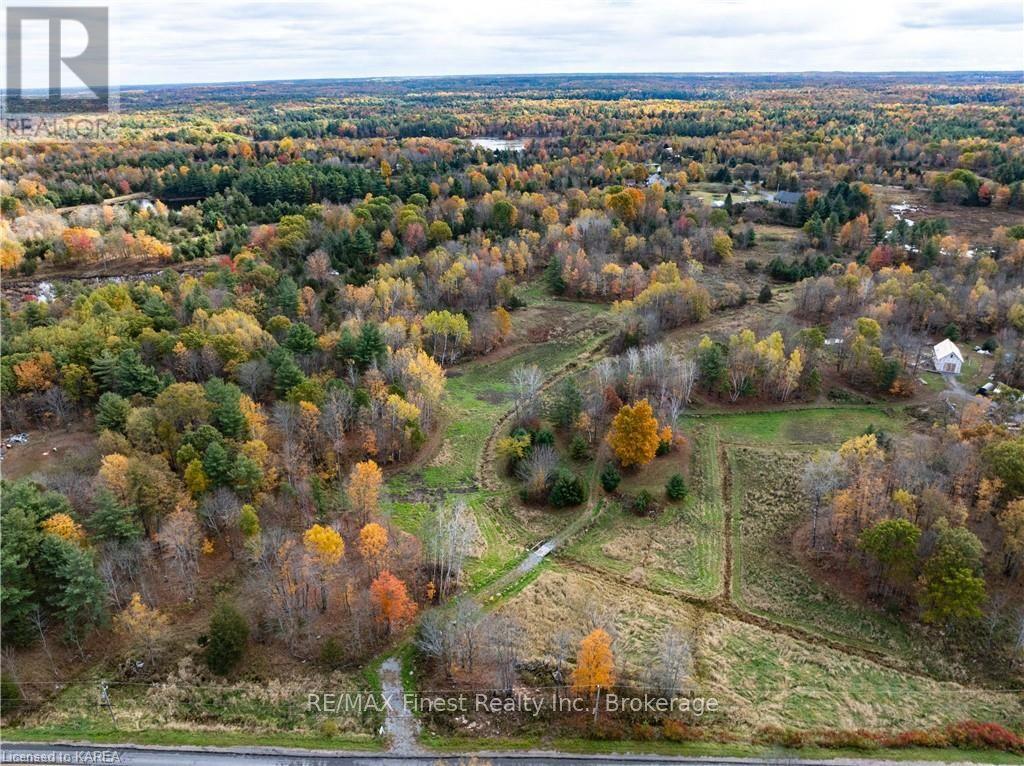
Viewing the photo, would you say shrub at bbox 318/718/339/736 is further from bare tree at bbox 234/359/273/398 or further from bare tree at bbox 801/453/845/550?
bare tree at bbox 801/453/845/550

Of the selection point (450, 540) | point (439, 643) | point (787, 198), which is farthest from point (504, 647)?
point (787, 198)

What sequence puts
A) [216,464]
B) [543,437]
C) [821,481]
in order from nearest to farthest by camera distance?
1. [216,464]
2. [821,481]
3. [543,437]

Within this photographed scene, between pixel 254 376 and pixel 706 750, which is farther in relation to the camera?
pixel 254 376

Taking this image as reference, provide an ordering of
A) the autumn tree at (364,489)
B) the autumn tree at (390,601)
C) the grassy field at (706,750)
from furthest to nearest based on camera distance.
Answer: the autumn tree at (364,489), the autumn tree at (390,601), the grassy field at (706,750)

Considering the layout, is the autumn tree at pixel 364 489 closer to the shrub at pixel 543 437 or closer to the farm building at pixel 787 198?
the shrub at pixel 543 437

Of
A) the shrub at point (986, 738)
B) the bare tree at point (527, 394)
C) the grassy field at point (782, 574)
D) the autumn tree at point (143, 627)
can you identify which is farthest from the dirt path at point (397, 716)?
the bare tree at point (527, 394)

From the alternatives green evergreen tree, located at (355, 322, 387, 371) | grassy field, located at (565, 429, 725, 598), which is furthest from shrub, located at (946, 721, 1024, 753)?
green evergreen tree, located at (355, 322, 387, 371)

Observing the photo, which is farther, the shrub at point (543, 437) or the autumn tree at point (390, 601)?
the shrub at point (543, 437)

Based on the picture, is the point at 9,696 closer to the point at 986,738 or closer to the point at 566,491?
the point at 566,491
